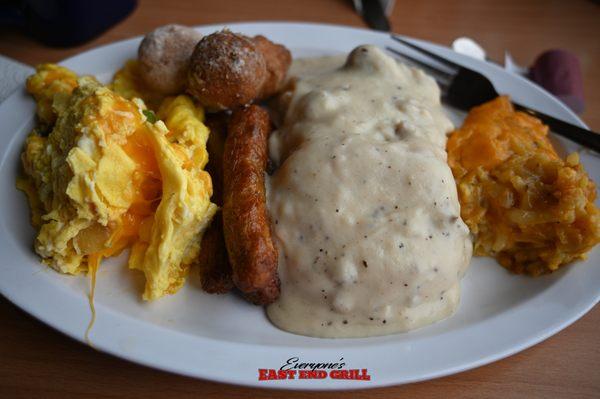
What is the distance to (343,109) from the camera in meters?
1.80

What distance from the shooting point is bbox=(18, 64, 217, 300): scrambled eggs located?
1497 millimetres

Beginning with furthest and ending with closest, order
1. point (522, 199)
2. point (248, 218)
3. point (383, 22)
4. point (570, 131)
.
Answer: point (383, 22) → point (570, 131) → point (522, 199) → point (248, 218)

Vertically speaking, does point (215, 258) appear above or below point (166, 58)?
below

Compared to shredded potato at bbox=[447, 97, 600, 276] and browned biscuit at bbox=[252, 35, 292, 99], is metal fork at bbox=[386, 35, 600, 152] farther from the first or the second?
browned biscuit at bbox=[252, 35, 292, 99]

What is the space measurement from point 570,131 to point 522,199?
55 centimetres

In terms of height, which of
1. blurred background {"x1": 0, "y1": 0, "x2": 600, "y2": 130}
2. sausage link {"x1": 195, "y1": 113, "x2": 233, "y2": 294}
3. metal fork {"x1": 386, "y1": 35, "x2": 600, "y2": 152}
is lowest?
sausage link {"x1": 195, "y1": 113, "x2": 233, "y2": 294}

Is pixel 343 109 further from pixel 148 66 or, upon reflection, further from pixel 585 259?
pixel 585 259

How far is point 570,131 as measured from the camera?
2.00 m

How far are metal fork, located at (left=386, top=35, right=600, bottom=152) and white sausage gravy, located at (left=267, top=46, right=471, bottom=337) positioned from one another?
589 mm

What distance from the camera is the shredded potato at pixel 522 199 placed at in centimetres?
159

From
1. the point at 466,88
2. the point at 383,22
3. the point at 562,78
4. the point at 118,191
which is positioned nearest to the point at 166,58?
the point at 118,191

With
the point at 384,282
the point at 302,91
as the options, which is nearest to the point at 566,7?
the point at 302,91

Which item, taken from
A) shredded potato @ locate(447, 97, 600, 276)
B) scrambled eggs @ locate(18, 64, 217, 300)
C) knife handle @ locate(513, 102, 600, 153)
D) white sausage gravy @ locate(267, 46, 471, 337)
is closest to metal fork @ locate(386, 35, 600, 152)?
knife handle @ locate(513, 102, 600, 153)

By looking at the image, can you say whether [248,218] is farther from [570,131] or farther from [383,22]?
[383,22]
